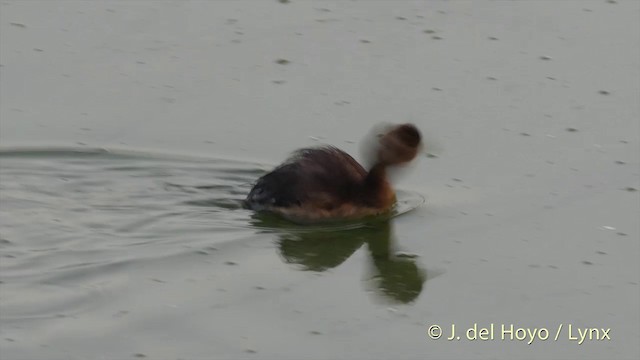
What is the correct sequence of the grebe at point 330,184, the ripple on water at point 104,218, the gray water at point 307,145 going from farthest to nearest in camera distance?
the grebe at point 330,184, the ripple on water at point 104,218, the gray water at point 307,145

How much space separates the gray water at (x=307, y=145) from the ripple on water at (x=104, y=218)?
0.7 inches

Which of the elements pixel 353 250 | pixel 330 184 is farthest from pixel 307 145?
pixel 353 250

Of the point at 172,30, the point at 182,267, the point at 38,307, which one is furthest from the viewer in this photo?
the point at 172,30

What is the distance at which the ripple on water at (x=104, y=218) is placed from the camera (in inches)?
346

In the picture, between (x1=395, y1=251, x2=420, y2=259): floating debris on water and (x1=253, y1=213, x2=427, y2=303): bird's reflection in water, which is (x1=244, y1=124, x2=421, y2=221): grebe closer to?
(x1=253, y1=213, x2=427, y2=303): bird's reflection in water

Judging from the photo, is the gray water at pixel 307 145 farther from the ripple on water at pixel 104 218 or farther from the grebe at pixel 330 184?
the grebe at pixel 330 184

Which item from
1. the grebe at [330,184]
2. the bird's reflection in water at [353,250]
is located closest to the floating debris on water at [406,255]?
the bird's reflection in water at [353,250]

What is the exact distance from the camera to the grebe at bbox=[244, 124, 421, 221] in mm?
9844

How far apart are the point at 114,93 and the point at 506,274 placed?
3.48 meters

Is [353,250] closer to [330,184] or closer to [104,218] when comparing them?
[330,184]

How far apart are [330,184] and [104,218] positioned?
4.58 ft

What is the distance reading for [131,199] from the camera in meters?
10.1

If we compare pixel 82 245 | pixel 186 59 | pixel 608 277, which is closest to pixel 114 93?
pixel 186 59

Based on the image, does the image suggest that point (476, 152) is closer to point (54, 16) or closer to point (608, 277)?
point (608, 277)
